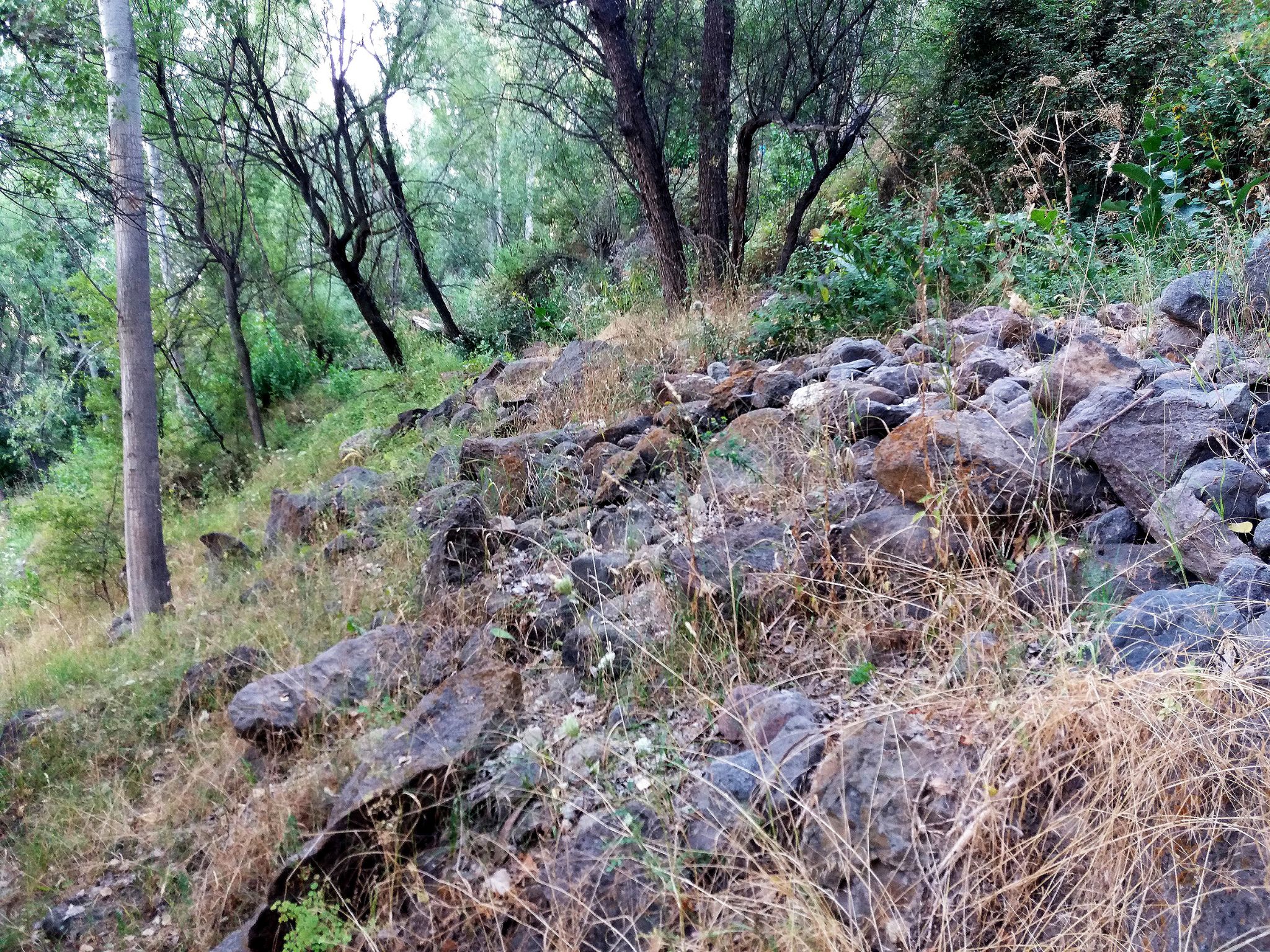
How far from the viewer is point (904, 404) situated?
3508mm

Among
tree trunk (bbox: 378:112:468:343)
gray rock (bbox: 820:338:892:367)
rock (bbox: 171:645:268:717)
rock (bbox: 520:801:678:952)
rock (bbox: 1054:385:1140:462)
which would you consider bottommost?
rock (bbox: 171:645:268:717)

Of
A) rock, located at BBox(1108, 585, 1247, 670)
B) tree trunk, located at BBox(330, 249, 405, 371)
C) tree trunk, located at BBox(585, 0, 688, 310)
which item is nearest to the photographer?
rock, located at BBox(1108, 585, 1247, 670)

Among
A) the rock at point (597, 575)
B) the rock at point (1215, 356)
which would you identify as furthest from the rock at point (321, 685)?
the rock at point (1215, 356)

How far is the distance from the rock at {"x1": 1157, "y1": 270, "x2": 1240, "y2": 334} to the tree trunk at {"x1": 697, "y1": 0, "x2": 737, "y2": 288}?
4830 mm

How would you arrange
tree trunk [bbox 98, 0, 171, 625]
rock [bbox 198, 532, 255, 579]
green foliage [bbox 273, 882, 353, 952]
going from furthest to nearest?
rock [bbox 198, 532, 255, 579] < tree trunk [bbox 98, 0, 171, 625] < green foliage [bbox 273, 882, 353, 952]

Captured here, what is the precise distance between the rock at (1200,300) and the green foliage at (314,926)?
12.7 feet

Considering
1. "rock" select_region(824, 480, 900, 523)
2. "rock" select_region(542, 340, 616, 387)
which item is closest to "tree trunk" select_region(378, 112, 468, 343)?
"rock" select_region(542, 340, 616, 387)

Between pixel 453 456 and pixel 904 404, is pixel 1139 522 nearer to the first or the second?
pixel 904 404

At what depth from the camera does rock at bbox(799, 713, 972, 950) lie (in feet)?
5.65

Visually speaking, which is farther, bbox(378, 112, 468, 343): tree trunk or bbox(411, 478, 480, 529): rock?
bbox(378, 112, 468, 343): tree trunk

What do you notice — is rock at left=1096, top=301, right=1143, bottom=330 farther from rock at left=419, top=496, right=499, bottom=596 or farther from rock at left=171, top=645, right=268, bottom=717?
rock at left=171, top=645, right=268, bottom=717

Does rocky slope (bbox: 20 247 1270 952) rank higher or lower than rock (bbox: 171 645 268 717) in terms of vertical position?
higher

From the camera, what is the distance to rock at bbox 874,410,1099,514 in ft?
8.55

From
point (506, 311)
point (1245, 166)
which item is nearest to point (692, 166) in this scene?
point (506, 311)
